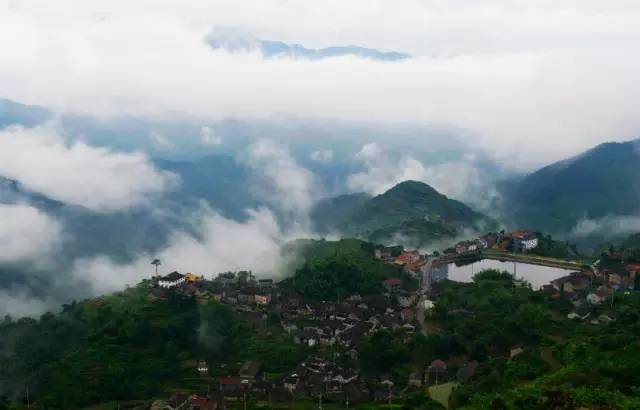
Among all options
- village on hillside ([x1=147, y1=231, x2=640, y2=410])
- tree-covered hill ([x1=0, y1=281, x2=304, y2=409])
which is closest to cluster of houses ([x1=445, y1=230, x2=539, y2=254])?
village on hillside ([x1=147, y1=231, x2=640, y2=410])

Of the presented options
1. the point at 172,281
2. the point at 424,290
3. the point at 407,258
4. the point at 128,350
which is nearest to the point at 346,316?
the point at 424,290

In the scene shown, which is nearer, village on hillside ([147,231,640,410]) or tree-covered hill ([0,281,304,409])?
village on hillside ([147,231,640,410])

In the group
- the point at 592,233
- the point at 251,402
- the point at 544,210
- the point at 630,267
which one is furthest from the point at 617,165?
the point at 251,402

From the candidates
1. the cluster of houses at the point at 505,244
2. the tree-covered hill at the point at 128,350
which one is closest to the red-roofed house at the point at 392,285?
the tree-covered hill at the point at 128,350

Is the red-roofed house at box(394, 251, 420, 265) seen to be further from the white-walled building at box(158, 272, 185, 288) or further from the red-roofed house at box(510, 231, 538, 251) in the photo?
Result: the white-walled building at box(158, 272, 185, 288)

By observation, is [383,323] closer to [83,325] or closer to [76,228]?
[83,325]

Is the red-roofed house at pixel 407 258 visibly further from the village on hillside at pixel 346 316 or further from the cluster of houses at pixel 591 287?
the cluster of houses at pixel 591 287
